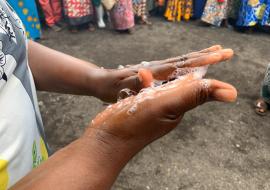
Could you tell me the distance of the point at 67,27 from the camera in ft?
15.4

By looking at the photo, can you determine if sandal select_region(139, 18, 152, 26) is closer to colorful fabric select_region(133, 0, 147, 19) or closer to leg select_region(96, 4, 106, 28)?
colorful fabric select_region(133, 0, 147, 19)

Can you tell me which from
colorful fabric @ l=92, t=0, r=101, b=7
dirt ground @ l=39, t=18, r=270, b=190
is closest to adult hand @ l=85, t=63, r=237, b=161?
dirt ground @ l=39, t=18, r=270, b=190

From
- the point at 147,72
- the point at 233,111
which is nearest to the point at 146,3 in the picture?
the point at 233,111

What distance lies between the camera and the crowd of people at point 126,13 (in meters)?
4.26

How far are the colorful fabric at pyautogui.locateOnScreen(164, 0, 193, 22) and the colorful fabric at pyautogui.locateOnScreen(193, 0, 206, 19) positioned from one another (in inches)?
3.4

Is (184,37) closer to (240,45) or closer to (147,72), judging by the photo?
(240,45)

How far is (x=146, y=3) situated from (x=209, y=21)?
103 centimetres

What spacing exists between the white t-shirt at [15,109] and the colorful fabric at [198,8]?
171 inches

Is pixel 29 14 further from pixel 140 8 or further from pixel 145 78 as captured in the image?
pixel 145 78

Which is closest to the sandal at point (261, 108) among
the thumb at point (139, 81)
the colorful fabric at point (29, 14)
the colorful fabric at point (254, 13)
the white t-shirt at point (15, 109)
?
the colorful fabric at point (254, 13)

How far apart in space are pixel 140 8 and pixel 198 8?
0.97m

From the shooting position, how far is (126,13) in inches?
173

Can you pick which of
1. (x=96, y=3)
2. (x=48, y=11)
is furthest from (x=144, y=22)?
(x=48, y=11)

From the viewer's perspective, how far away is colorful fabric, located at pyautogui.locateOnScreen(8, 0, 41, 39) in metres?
3.93
